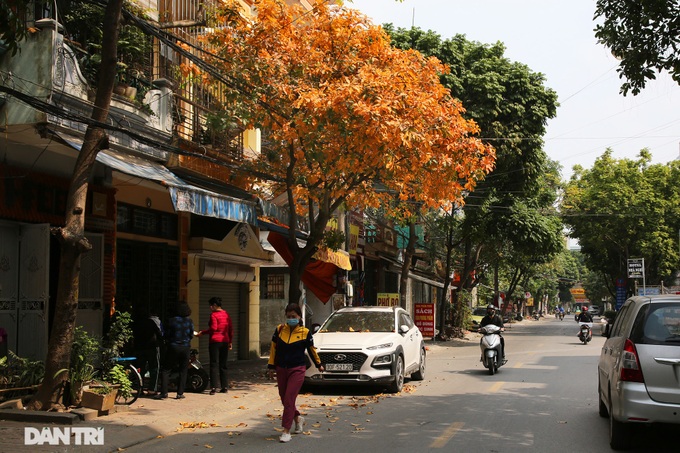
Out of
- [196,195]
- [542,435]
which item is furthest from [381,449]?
[196,195]

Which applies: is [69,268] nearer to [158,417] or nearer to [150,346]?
[158,417]

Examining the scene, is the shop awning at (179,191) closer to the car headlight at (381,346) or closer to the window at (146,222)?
the window at (146,222)

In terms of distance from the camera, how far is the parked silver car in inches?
284

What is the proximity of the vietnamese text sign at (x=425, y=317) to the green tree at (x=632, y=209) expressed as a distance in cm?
2220

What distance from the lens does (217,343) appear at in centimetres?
1337

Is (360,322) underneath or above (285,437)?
above

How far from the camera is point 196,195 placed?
12.5m

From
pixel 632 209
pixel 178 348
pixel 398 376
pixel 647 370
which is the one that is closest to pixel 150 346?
pixel 178 348

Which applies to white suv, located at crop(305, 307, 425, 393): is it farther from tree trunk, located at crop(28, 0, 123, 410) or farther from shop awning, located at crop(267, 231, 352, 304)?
shop awning, located at crop(267, 231, 352, 304)

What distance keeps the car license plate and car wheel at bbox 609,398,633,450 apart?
19.8ft

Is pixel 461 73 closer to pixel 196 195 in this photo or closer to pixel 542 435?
pixel 196 195

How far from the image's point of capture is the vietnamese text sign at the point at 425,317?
101 ft

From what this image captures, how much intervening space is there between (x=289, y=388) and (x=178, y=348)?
4.01 metres

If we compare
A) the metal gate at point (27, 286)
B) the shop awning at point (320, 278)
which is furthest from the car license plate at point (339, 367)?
the shop awning at point (320, 278)
